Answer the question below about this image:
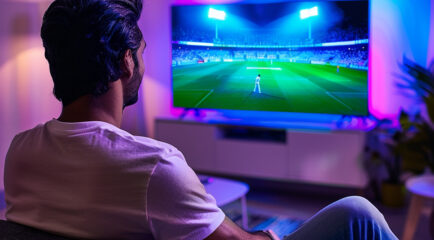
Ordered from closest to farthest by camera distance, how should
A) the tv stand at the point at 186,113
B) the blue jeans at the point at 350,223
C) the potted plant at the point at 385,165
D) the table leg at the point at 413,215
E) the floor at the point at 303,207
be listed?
the blue jeans at the point at 350,223 < the table leg at the point at 413,215 < the floor at the point at 303,207 < the potted plant at the point at 385,165 < the tv stand at the point at 186,113

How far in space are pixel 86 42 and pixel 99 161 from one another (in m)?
0.22

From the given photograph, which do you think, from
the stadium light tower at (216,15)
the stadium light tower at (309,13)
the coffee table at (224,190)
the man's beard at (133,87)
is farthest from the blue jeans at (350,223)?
the stadium light tower at (216,15)

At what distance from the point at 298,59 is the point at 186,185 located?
3.37 metres

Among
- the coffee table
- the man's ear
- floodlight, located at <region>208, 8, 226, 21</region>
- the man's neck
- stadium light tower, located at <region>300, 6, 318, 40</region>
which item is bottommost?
the coffee table

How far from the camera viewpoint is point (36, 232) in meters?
0.86

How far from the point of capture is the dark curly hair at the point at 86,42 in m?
0.92

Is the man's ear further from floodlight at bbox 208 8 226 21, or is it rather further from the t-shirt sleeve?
floodlight at bbox 208 8 226 21

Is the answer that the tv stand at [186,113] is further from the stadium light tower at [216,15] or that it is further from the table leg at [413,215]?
the table leg at [413,215]

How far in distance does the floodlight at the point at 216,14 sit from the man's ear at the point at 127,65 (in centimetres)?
342

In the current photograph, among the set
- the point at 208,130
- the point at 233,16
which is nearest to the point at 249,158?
the point at 208,130

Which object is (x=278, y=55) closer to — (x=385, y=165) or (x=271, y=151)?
(x=271, y=151)

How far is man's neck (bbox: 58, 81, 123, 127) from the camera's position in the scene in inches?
38.0

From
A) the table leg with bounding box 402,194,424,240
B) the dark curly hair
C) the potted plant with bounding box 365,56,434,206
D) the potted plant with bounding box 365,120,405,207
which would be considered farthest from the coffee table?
the dark curly hair

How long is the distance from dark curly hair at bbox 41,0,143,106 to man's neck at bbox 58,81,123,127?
11 mm
